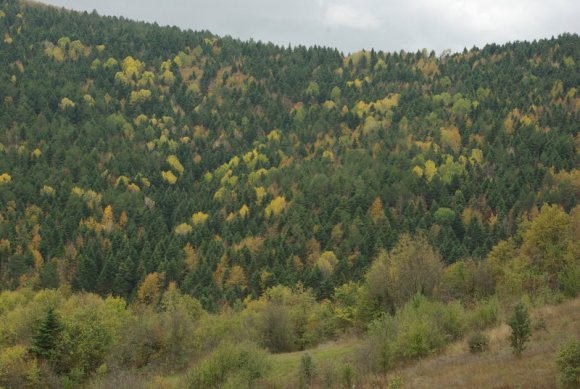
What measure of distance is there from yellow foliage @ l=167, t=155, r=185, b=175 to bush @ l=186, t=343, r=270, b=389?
509 ft

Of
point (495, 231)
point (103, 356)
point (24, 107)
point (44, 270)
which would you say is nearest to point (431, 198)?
point (495, 231)

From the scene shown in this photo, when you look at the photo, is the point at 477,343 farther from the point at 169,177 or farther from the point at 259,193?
the point at 169,177

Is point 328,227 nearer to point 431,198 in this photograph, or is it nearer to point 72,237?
point 431,198

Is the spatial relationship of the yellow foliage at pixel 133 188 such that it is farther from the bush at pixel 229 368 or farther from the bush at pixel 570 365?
the bush at pixel 570 365

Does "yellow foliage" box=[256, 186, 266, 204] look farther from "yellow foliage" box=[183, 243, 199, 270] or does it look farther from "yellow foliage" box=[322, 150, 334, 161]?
"yellow foliage" box=[183, 243, 199, 270]

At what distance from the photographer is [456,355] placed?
3225 centimetres

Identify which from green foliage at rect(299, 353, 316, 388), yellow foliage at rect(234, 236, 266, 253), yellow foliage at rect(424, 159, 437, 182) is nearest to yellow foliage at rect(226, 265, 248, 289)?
yellow foliage at rect(234, 236, 266, 253)

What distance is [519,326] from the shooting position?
89.7ft

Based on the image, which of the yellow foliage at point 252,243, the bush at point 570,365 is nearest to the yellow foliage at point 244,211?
the yellow foliage at point 252,243

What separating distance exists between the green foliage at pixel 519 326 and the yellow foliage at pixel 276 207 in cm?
11229

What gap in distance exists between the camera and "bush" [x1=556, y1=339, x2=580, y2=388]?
20.4 m

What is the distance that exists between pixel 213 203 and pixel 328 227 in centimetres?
4206

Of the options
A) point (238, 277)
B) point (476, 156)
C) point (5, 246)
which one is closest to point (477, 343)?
point (238, 277)

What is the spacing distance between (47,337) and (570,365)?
136ft
